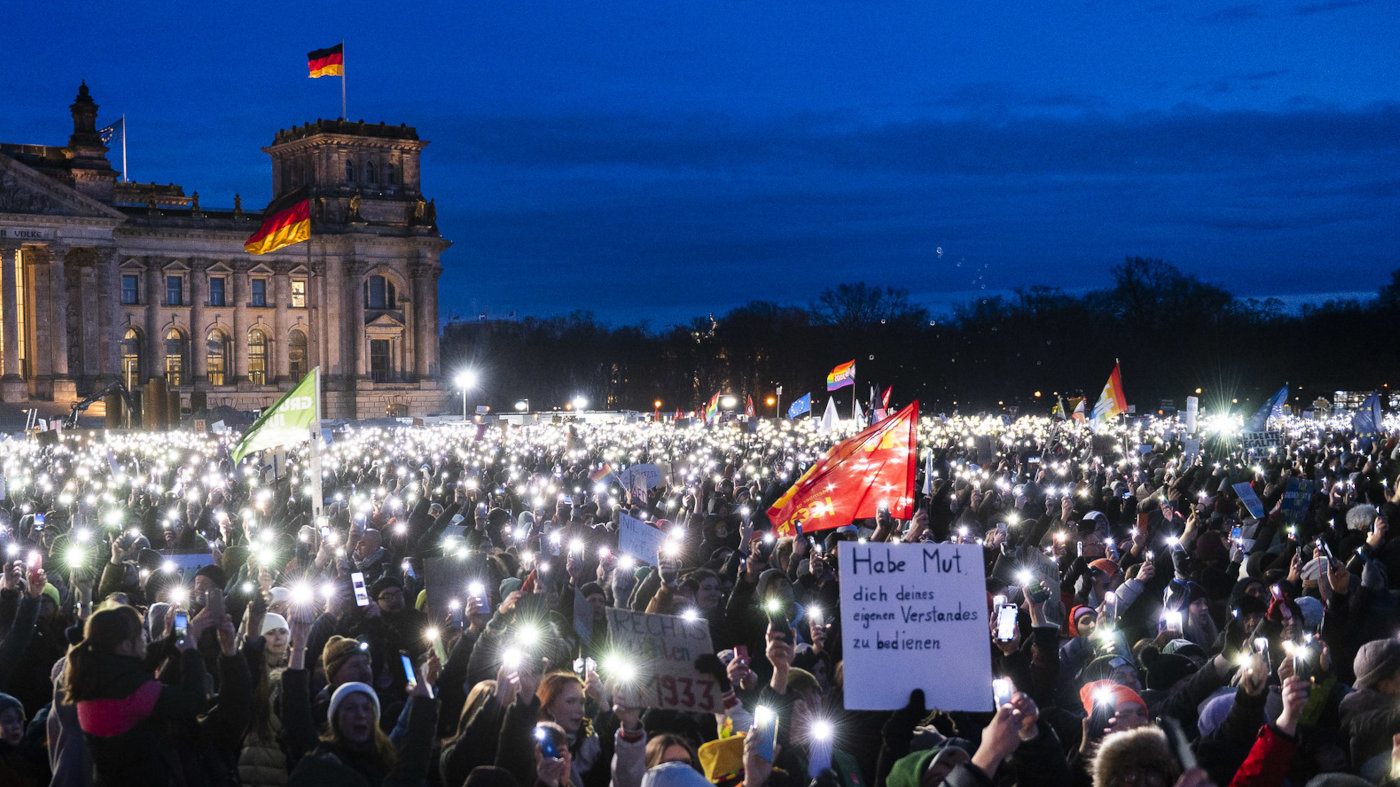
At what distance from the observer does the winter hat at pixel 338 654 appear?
650 cm

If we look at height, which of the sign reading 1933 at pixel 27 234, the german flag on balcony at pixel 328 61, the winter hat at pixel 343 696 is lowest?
the winter hat at pixel 343 696

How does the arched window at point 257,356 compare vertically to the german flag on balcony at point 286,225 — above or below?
below

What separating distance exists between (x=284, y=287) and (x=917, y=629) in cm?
7719

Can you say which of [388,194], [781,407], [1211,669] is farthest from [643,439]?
[781,407]

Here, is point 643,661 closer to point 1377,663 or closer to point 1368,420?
point 1377,663

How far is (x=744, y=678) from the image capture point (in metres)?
6.45

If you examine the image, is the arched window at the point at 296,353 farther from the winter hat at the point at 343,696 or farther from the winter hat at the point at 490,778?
the winter hat at the point at 490,778

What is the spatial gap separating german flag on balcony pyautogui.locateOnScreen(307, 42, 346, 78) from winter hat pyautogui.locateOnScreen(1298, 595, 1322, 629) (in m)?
62.9

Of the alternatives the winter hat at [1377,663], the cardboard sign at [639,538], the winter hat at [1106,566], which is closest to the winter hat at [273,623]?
the cardboard sign at [639,538]

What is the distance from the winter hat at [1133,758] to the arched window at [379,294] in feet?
252

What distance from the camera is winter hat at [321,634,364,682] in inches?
256

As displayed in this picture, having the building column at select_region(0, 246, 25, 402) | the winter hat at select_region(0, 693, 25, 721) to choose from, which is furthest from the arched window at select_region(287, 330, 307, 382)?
the winter hat at select_region(0, 693, 25, 721)

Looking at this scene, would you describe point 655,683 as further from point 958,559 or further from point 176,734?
point 176,734

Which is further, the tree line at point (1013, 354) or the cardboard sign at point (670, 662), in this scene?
the tree line at point (1013, 354)
